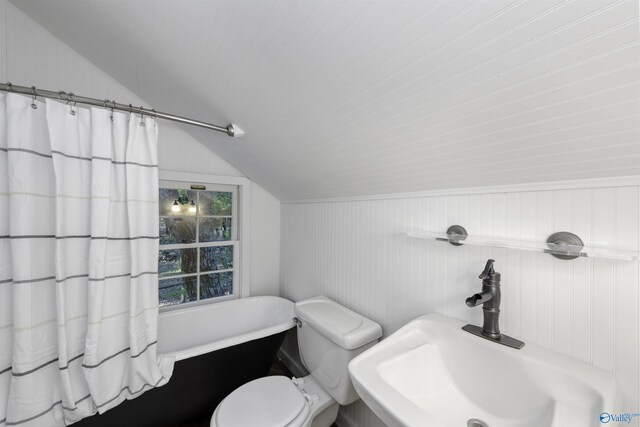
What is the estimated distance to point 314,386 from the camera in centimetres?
144

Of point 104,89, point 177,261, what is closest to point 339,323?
point 177,261

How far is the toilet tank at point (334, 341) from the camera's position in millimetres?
1262

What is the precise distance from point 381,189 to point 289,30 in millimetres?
873

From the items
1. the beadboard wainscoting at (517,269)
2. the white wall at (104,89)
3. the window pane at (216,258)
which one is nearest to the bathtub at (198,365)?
the window pane at (216,258)

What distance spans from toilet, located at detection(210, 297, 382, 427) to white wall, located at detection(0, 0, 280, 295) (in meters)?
1.08

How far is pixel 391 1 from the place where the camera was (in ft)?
2.04

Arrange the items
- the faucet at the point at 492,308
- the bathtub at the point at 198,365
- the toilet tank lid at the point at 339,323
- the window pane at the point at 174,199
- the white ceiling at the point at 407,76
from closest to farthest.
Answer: the white ceiling at the point at 407,76 → the faucet at the point at 492,308 → the toilet tank lid at the point at 339,323 → the bathtub at the point at 198,365 → the window pane at the point at 174,199

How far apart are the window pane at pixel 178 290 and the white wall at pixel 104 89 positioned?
529mm

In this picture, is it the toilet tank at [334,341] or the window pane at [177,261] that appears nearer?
the toilet tank at [334,341]

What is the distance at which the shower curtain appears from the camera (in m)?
1.02

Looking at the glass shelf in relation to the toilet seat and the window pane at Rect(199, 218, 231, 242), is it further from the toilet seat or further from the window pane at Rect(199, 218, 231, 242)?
the window pane at Rect(199, 218, 231, 242)

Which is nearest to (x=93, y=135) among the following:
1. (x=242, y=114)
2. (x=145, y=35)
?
(x=145, y=35)

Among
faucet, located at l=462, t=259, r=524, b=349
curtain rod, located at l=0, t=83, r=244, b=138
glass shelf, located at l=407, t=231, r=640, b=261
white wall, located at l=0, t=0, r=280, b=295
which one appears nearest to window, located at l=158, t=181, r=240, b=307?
white wall, located at l=0, t=0, r=280, b=295

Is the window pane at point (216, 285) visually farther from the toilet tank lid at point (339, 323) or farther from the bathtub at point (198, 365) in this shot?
the toilet tank lid at point (339, 323)
